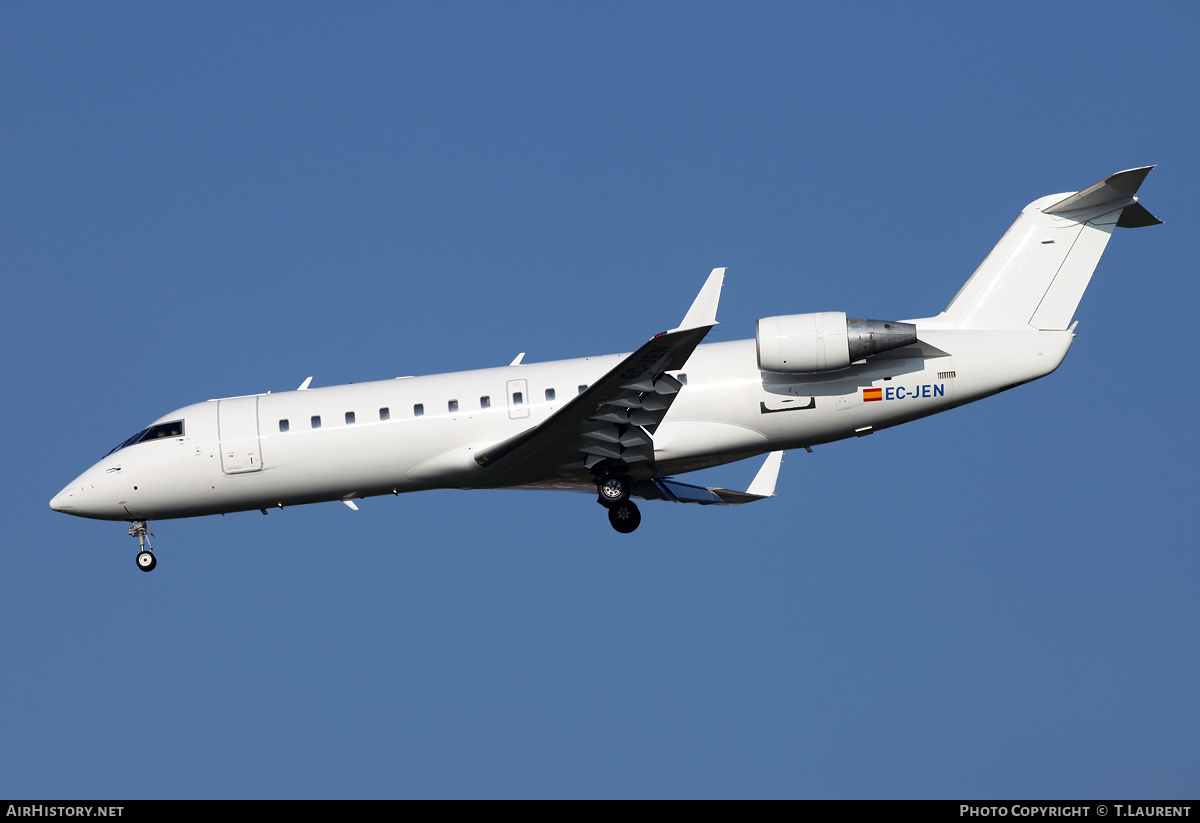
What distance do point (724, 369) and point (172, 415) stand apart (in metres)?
10.9

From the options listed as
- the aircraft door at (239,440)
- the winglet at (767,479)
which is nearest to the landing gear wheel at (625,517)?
the winglet at (767,479)

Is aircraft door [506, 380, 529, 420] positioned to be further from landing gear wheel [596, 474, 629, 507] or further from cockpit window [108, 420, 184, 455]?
cockpit window [108, 420, 184, 455]

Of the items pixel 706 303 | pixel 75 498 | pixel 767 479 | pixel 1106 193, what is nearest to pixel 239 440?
pixel 75 498

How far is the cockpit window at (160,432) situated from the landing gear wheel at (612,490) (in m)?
8.22

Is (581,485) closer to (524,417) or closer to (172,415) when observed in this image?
(524,417)

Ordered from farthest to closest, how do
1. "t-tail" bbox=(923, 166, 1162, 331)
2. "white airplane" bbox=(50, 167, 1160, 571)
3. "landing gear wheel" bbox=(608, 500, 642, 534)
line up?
1. "landing gear wheel" bbox=(608, 500, 642, 534)
2. "t-tail" bbox=(923, 166, 1162, 331)
3. "white airplane" bbox=(50, 167, 1160, 571)

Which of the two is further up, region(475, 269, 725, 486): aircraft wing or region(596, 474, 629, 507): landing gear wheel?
region(475, 269, 725, 486): aircraft wing

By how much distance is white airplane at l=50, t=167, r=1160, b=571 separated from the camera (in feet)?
69.7

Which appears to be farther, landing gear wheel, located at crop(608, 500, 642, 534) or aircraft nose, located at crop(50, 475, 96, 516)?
aircraft nose, located at crop(50, 475, 96, 516)

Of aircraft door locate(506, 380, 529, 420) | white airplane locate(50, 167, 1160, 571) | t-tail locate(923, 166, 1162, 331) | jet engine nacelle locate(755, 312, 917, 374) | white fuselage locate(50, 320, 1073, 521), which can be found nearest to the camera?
jet engine nacelle locate(755, 312, 917, 374)

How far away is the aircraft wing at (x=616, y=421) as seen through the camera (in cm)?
1942

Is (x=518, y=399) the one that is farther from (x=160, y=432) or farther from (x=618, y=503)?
(x=160, y=432)

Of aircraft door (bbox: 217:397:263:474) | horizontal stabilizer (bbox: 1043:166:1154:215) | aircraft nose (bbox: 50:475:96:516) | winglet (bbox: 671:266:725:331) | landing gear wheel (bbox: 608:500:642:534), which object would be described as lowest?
landing gear wheel (bbox: 608:500:642:534)

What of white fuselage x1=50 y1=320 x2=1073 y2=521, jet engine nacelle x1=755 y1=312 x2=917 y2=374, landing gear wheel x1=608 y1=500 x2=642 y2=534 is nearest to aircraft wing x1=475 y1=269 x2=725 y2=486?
white fuselage x1=50 y1=320 x2=1073 y2=521
